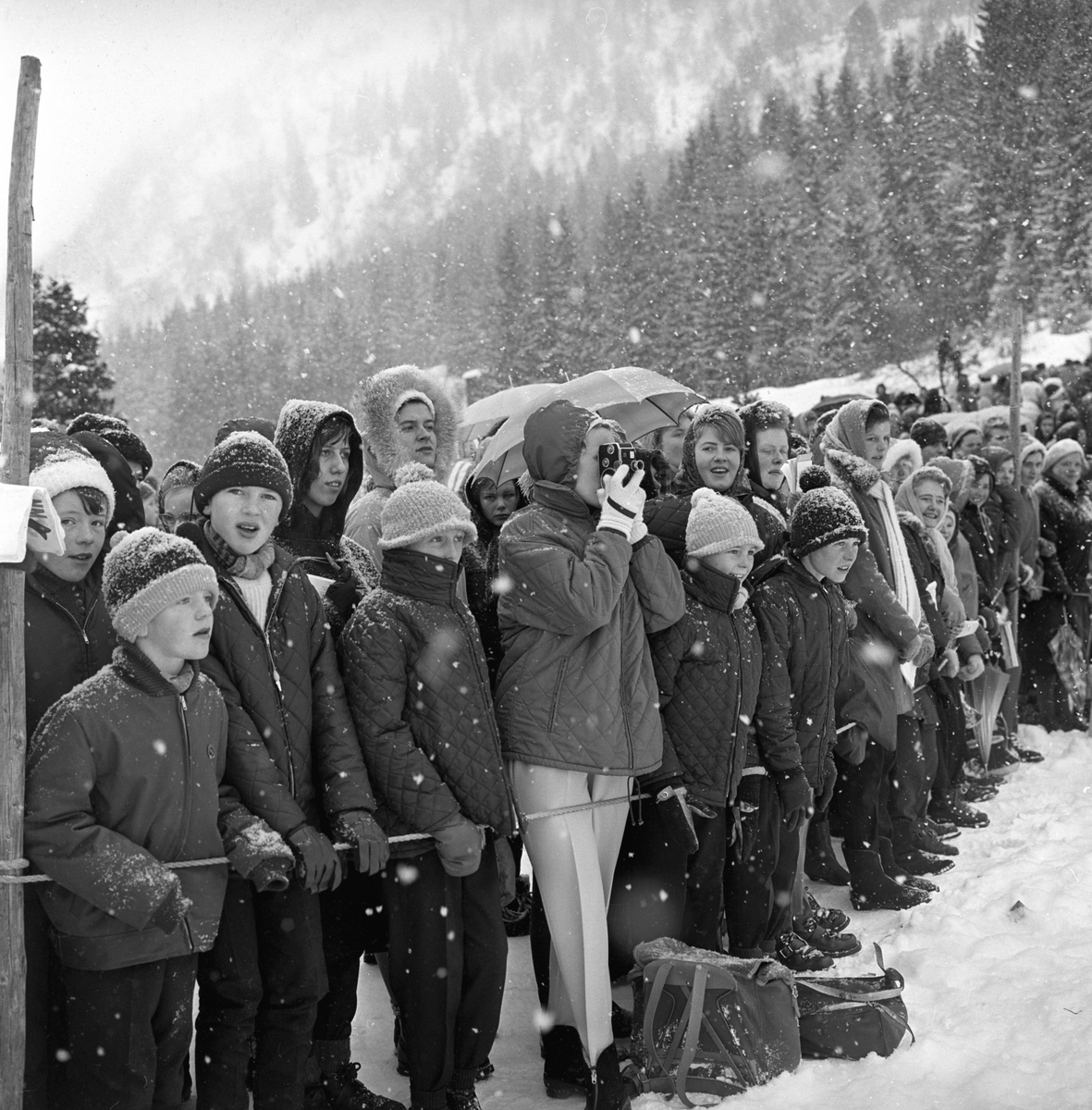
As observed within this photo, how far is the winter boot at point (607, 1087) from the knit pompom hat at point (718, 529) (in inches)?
77.8

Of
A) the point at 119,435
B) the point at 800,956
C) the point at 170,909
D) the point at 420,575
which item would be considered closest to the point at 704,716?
the point at 800,956

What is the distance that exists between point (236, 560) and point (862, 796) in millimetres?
3943

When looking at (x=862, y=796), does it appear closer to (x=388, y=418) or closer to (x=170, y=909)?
(x=388, y=418)

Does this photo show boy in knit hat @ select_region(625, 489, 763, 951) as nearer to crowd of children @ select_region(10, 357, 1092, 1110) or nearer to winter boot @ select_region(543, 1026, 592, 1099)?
crowd of children @ select_region(10, 357, 1092, 1110)

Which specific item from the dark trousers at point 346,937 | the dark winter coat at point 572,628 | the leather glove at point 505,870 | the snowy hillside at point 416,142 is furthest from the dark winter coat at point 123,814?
the snowy hillside at point 416,142

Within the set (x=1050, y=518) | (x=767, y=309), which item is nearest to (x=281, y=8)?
(x=767, y=309)

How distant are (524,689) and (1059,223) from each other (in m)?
44.9

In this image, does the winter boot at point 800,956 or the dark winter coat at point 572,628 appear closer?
the dark winter coat at point 572,628

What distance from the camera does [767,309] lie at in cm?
4506

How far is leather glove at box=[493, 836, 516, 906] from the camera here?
4.10m

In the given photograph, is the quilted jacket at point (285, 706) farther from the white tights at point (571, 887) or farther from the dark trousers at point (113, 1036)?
the white tights at point (571, 887)

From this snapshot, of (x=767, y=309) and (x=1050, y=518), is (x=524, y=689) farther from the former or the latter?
(x=767, y=309)

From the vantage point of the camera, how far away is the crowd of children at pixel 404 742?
3193 mm

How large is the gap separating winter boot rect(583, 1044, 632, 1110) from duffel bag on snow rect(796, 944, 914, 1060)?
29.8 inches
